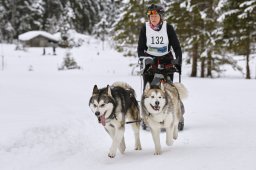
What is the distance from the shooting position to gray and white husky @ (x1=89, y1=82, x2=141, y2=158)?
526 centimetres

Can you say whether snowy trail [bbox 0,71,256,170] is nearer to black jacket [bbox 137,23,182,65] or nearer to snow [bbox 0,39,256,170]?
snow [bbox 0,39,256,170]

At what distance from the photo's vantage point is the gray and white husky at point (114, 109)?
5.26 metres

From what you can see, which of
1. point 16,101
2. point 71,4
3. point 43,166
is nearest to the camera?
point 43,166

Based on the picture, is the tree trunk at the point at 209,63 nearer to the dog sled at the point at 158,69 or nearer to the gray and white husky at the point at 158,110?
the dog sled at the point at 158,69

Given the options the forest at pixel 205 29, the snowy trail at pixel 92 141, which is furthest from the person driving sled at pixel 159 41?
the forest at pixel 205 29

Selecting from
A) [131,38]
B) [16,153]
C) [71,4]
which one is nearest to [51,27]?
[71,4]

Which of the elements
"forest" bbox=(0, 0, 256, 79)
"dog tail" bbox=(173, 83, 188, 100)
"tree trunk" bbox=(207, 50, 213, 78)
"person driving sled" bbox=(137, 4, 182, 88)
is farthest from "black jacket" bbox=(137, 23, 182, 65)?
"tree trunk" bbox=(207, 50, 213, 78)

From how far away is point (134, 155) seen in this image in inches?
232

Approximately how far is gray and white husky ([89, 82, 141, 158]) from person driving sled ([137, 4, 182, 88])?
0.97 m

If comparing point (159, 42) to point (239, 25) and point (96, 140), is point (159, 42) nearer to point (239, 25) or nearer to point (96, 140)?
point (96, 140)

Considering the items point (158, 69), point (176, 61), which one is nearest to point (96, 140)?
point (158, 69)

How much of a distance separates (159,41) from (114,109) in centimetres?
173

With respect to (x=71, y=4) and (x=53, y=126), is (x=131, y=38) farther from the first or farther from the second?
(x=71, y=4)

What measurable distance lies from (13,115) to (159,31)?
3.51m
